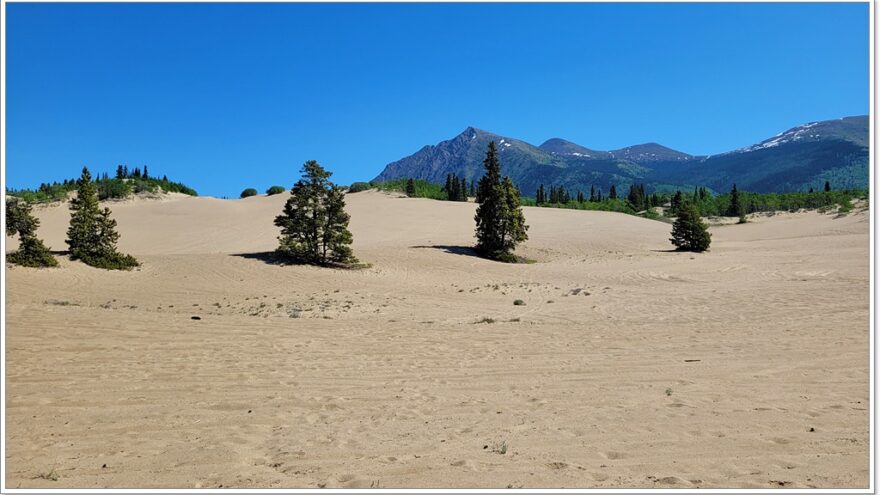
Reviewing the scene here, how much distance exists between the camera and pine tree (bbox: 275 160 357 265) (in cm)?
3069

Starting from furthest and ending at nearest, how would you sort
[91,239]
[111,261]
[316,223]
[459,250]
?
[459,250] → [316,223] → [91,239] → [111,261]

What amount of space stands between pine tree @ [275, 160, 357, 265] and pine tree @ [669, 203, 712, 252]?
2554 cm

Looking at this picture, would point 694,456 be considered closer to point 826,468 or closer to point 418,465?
point 826,468

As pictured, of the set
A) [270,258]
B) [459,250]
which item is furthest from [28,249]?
[459,250]

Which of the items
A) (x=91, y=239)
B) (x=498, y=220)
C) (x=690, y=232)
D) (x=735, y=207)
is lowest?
(x=690, y=232)

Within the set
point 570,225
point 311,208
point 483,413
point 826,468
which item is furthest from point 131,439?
point 570,225

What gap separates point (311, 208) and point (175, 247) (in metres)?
17.8

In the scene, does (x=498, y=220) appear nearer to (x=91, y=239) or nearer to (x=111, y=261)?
(x=111, y=261)

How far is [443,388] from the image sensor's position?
344 inches

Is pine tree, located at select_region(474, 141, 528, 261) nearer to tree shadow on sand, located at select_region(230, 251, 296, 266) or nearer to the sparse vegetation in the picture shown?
tree shadow on sand, located at select_region(230, 251, 296, 266)

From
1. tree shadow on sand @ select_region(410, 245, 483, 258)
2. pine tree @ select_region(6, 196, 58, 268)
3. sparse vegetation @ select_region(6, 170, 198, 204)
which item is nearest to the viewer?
pine tree @ select_region(6, 196, 58, 268)

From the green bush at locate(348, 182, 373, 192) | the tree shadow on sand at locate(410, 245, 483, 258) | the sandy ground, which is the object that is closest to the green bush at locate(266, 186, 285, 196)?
the green bush at locate(348, 182, 373, 192)

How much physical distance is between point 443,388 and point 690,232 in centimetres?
3718

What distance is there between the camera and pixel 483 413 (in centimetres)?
745
